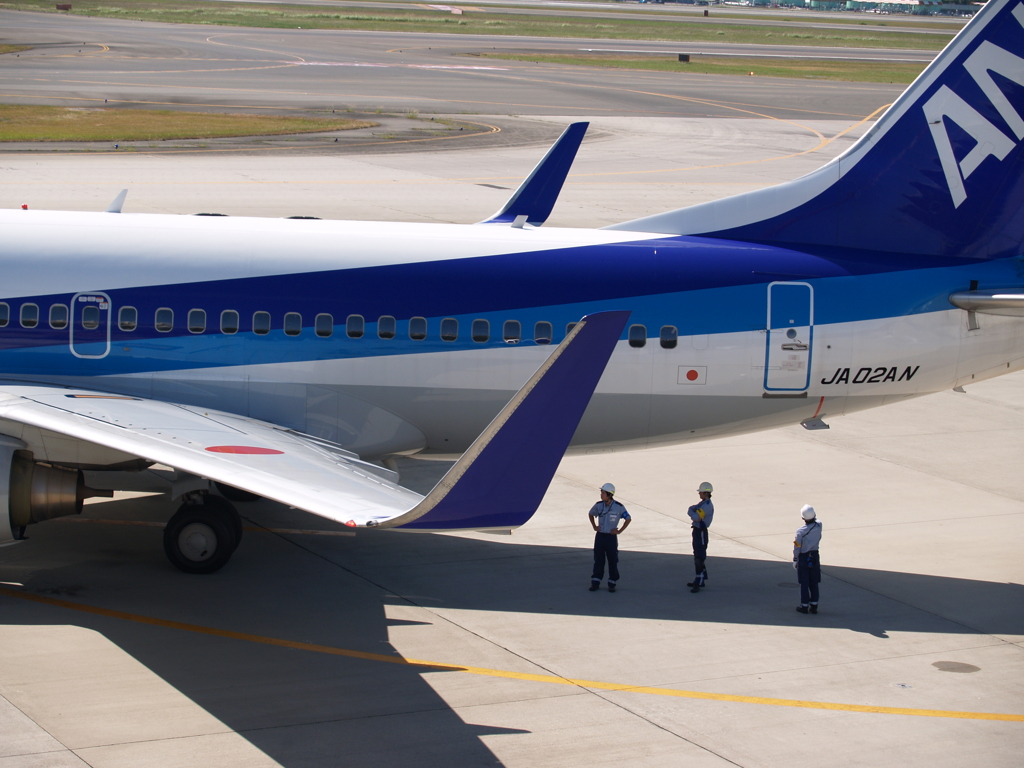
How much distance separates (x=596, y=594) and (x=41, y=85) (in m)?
64.8

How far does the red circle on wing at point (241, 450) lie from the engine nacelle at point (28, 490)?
2.54 metres

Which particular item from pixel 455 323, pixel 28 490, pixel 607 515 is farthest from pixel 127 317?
pixel 607 515

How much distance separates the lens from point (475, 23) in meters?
146

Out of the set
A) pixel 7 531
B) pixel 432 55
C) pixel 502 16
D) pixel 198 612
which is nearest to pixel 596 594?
pixel 198 612

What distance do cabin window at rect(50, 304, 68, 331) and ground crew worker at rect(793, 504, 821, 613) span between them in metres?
11.0

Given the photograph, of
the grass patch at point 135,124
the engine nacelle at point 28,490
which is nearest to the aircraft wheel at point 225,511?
the engine nacelle at point 28,490

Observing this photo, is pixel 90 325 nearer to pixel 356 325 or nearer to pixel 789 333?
pixel 356 325

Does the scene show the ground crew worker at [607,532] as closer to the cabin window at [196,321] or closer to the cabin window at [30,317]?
the cabin window at [196,321]

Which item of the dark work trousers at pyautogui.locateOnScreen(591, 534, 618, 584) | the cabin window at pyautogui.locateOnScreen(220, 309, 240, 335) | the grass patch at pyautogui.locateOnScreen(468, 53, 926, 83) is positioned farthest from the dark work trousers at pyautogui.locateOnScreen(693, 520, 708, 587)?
the grass patch at pyautogui.locateOnScreen(468, 53, 926, 83)

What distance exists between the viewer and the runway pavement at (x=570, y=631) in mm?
13125

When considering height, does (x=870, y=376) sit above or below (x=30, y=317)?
below

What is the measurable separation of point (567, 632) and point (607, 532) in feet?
5.94

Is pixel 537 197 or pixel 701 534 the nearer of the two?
pixel 701 534

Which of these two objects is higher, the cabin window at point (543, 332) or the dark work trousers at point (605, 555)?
the cabin window at point (543, 332)
